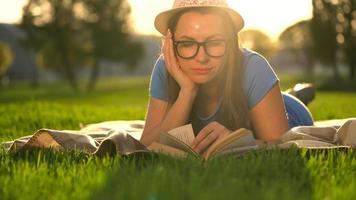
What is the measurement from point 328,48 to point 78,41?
22.0 m

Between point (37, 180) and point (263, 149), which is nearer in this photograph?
point (37, 180)

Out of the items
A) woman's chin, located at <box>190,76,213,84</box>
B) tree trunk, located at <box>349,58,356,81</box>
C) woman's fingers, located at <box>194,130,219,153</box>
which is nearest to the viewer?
woman's fingers, located at <box>194,130,219,153</box>

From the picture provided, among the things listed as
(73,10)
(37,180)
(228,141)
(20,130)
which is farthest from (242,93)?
(73,10)

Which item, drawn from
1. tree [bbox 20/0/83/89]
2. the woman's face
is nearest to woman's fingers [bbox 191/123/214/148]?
the woman's face

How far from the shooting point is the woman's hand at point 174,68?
4247mm

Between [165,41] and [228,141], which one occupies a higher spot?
[165,41]

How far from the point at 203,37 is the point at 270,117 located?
815mm

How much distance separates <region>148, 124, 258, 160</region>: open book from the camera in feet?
11.9

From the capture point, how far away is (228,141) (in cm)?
370

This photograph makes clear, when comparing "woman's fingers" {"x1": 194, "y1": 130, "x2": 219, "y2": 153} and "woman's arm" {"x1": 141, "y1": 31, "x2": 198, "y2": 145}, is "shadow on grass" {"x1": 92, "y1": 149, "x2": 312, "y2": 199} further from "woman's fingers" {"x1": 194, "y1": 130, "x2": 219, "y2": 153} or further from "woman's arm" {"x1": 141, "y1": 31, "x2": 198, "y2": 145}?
"woman's arm" {"x1": 141, "y1": 31, "x2": 198, "y2": 145}

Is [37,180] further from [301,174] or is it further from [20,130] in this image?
[20,130]

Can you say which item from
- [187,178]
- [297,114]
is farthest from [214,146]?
[297,114]

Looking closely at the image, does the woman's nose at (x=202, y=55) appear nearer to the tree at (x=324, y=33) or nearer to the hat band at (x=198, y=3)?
the hat band at (x=198, y=3)

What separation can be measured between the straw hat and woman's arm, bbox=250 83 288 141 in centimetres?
60
